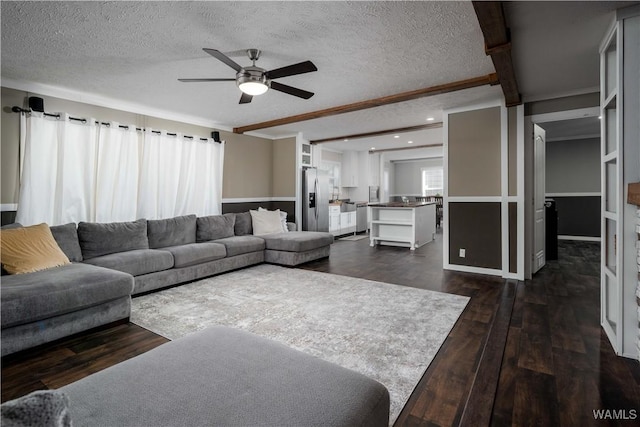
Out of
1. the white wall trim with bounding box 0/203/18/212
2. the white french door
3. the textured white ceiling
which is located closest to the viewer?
the textured white ceiling

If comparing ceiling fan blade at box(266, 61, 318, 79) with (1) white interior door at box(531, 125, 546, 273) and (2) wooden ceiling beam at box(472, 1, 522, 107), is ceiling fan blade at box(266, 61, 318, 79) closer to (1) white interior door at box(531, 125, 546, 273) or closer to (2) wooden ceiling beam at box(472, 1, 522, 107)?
(2) wooden ceiling beam at box(472, 1, 522, 107)

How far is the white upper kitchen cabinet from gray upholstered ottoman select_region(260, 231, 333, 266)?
15.2 feet

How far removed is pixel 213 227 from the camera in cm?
498

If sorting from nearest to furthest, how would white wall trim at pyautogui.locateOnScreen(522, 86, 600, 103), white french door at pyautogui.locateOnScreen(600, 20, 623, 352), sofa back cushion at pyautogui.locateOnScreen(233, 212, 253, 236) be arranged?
white french door at pyautogui.locateOnScreen(600, 20, 623, 352), white wall trim at pyautogui.locateOnScreen(522, 86, 600, 103), sofa back cushion at pyautogui.locateOnScreen(233, 212, 253, 236)

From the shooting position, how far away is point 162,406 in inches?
38.3

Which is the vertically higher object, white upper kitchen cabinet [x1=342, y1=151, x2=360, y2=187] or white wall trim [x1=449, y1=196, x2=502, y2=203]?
white upper kitchen cabinet [x1=342, y1=151, x2=360, y2=187]

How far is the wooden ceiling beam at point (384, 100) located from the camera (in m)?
3.56

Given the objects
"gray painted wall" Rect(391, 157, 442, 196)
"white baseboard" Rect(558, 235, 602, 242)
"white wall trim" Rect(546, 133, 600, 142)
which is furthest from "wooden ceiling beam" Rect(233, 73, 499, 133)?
"gray painted wall" Rect(391, 157, 442, 196)

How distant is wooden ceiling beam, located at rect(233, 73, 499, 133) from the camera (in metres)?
3.56

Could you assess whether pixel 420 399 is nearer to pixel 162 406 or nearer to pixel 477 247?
pixel 162 406

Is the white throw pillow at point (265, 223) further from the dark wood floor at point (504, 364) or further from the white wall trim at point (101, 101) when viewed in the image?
the dark wood floor at point (504, 364)

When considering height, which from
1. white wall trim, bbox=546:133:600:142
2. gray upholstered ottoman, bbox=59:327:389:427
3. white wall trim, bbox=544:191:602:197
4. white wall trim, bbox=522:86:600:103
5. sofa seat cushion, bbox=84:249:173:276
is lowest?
gray upholstered ottoman, bbox=59:327:389:427

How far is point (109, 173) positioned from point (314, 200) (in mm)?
3827

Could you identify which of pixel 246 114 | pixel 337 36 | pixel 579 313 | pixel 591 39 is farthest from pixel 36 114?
pixel 579 313
